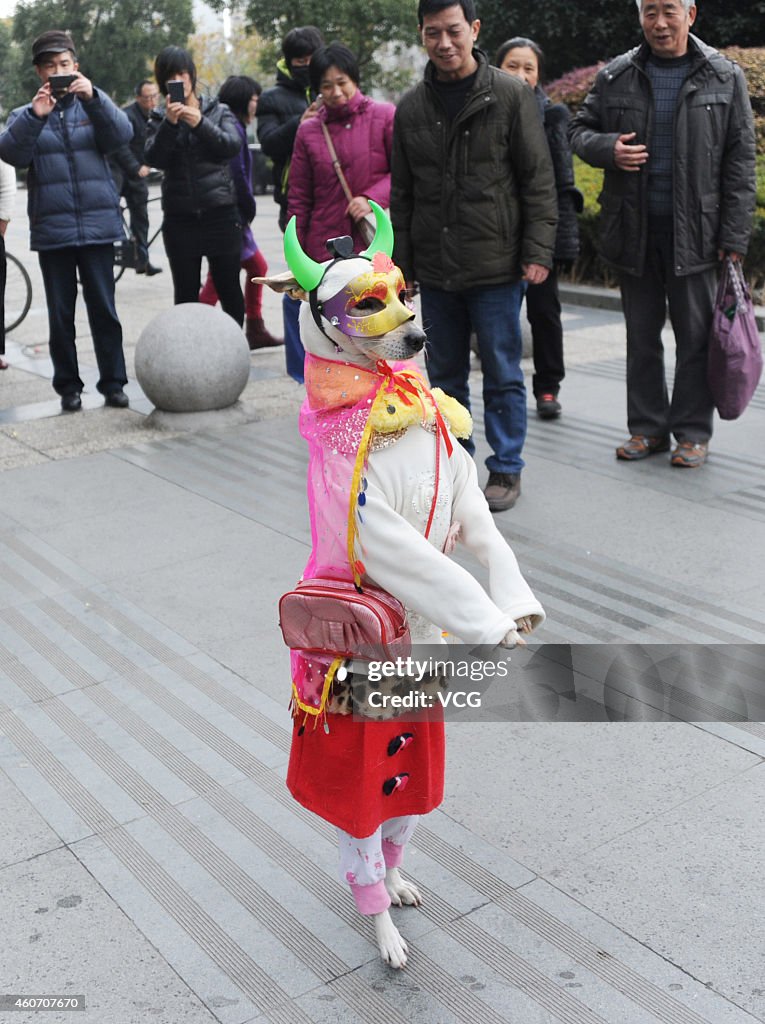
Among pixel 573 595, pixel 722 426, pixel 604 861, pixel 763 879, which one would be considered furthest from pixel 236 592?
pixel 722 426

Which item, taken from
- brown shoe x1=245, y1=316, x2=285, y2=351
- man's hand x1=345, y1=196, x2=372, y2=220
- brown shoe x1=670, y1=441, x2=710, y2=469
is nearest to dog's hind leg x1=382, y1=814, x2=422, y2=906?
brown shoe x1=670, y1=441, x2=710, y2=469

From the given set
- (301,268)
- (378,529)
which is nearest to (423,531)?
(378,529)

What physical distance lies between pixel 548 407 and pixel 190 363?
2121 mm

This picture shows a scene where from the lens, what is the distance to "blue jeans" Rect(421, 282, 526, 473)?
221 inches

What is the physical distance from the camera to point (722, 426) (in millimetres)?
6926

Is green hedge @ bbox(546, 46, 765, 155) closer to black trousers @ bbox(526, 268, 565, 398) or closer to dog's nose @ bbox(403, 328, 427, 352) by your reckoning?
black trousers @ bbox(526, 268, 565, 398)

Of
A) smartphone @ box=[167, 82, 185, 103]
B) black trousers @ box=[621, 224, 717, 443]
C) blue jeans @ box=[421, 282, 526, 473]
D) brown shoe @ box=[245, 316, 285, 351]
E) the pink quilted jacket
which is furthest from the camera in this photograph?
A: brown shoe @ box=[245, 316, 285, 351]

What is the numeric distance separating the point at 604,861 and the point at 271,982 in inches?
36.4

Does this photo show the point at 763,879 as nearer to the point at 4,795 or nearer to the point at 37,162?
the point at 4,795

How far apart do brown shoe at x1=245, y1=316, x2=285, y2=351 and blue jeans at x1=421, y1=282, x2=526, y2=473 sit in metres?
3.90

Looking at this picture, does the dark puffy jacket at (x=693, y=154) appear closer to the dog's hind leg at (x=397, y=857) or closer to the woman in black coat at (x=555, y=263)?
the woman in black coat at (x=555, y=263)

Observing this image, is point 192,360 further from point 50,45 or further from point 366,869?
point 366,869

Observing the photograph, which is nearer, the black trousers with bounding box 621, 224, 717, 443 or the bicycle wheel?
the black trousers with bounding box 621, 224, 717, 443

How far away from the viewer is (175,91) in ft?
24.0
